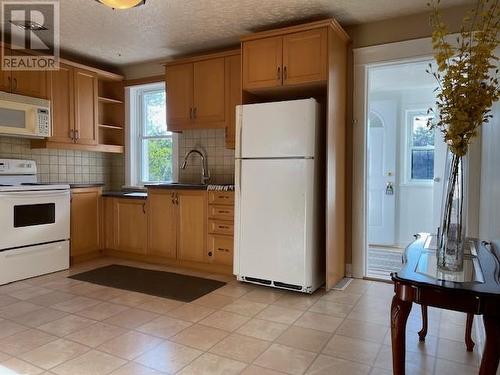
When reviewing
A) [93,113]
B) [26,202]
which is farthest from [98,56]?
[26,202]

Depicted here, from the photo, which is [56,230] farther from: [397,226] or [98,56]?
[397,226]

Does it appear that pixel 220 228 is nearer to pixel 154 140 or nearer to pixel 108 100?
pixel 154 140

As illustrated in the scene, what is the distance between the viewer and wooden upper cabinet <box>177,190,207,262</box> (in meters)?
3.85

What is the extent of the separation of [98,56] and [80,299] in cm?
302

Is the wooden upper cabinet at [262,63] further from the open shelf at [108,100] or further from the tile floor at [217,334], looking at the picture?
the open shelf at [108,100]

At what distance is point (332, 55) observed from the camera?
3.13 metres

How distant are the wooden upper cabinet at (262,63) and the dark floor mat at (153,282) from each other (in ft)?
6.26

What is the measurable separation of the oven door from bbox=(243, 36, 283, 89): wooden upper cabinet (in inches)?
91.3

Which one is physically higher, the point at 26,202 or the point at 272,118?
the point at 272,118

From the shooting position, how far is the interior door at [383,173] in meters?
5.30

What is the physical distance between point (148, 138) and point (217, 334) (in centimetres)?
324

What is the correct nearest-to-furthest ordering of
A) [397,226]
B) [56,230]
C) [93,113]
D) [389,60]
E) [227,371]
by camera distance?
[227,371], [389,60], [56,230], [93,113], [397,226]

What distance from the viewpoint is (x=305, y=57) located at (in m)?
3.16

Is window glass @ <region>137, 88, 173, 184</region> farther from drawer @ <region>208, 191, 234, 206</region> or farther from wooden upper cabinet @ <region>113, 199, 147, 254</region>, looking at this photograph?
drawer @ <region>208, 191, 234, 206</region>
